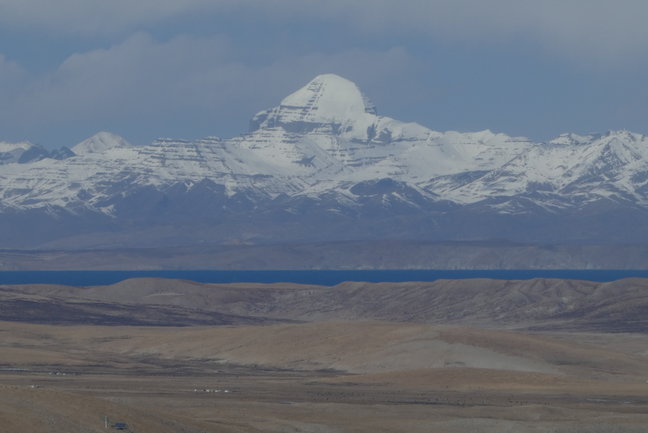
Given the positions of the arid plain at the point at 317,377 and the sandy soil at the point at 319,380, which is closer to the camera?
the sandy soil at the point at 319,380

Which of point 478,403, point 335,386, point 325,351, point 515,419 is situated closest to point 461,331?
point 325,351

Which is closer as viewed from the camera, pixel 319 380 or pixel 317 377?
pixel 319 380

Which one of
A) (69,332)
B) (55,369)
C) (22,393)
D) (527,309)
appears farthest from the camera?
(527,309)

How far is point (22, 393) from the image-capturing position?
182 feet

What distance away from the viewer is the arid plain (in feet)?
226

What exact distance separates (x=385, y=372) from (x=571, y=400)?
22350 millimetres

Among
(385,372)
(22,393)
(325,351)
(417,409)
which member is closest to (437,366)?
(385,372)

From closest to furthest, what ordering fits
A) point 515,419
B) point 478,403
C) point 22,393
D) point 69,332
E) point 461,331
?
point 22,393 → point 515,419 → point 478,403 → point 461,331 → point 69,332

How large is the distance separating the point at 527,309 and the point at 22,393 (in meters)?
148

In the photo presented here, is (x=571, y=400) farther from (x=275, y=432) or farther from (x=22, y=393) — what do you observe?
(x=22, y=393)

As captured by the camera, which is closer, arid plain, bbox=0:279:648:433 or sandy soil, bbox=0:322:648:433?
sandy soil, bbox=0:322:648:433

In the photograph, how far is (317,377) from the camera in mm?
110125

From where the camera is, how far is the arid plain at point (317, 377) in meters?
68.8

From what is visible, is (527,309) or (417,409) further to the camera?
(527,309)
